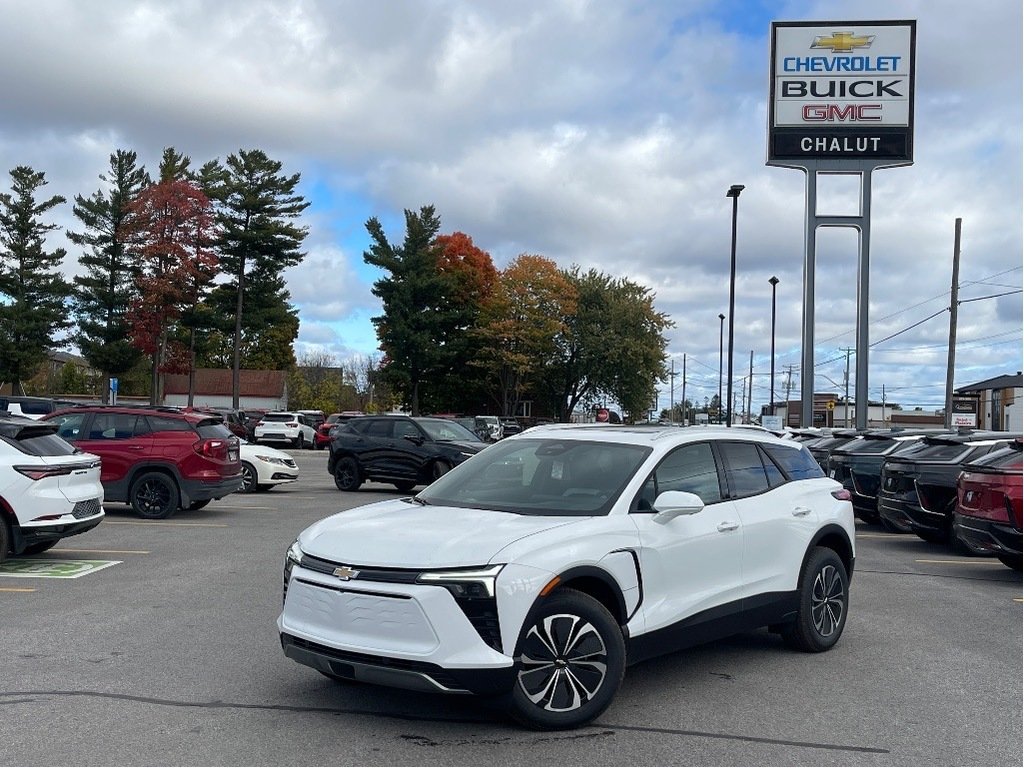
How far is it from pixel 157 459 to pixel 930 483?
37.1 ft

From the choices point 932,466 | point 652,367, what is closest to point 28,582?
point 932,466

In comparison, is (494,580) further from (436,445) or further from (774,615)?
(436,445)

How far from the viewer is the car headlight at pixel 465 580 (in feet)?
17.2

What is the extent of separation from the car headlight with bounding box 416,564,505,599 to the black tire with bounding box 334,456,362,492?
57.8ft

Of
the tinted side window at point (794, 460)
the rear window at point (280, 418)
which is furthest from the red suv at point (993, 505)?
the rear window at point (280, 418)

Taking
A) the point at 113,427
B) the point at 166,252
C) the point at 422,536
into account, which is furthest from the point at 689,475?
the point at 166,252

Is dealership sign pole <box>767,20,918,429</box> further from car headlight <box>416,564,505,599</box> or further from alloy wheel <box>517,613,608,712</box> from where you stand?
car headlight <box>416,564,505,599</box>

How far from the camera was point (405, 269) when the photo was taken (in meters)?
66.2

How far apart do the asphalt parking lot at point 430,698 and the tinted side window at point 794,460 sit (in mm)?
1329

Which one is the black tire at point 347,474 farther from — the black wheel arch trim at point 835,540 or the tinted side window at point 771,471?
the tinted side window at point 771,471

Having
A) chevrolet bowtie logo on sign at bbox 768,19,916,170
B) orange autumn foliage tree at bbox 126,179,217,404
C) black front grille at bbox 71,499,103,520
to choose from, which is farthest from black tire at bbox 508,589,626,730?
orange autumn foliage tree at bbox 126,179,217,404

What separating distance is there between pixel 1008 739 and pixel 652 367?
213 ft

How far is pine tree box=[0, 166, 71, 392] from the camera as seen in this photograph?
6147cm

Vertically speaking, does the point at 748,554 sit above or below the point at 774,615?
above
